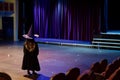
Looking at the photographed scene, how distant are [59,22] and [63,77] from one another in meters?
13.1

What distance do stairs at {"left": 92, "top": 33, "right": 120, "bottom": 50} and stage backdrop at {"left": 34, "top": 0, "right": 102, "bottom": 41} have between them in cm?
72

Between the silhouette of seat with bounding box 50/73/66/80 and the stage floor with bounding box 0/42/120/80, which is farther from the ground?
the silhouette of seat with bounding box 50/73/66/80

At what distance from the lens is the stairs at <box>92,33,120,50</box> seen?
14.4 metres

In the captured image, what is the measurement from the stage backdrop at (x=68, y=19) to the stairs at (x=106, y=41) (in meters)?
0.72

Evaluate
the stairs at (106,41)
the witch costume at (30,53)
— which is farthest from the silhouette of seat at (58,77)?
the stairs at (106,41)

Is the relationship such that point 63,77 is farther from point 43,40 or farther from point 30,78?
point 43,40

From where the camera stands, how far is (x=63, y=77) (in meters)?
4.60

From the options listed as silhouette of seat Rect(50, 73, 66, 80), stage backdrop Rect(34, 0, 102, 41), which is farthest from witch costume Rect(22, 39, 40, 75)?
stage backdrop Rect(34, 0, 102, 41)

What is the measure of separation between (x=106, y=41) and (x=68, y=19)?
3.40 meters

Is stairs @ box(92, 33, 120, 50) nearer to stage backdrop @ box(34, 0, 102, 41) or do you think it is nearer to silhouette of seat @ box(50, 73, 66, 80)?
stage backdrop @ box(34, 0, 102, 41)

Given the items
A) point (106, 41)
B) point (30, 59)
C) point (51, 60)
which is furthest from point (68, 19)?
point (30, 59)

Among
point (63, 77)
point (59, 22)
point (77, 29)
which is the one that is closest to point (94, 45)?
point (77, 29)

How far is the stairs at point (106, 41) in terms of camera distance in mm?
14391

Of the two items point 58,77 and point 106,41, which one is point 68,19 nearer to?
point 106,41
